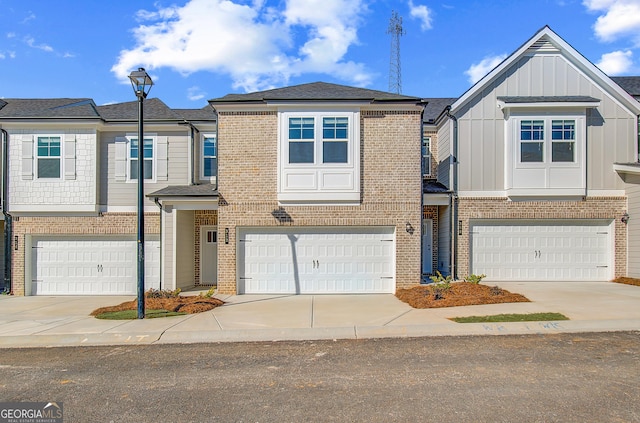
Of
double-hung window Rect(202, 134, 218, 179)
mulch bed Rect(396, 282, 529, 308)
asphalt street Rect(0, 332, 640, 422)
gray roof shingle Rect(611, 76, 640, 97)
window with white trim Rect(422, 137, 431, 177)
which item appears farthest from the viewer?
window with white trim Rect(422, 137, 431, 177)

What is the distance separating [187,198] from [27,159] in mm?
5811

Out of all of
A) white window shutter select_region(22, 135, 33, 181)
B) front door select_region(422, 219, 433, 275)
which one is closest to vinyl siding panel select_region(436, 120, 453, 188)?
front door select_region(422, 219, 433, 275)

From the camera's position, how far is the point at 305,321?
33.0ft

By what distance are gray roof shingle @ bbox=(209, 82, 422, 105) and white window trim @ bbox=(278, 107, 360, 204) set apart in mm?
368

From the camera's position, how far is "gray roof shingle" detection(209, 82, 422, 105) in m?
14.1

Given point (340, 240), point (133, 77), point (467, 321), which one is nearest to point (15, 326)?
point (133, 77)

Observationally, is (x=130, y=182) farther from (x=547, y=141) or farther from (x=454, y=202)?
(x=547, y=141)

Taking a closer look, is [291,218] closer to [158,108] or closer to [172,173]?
[172,173]

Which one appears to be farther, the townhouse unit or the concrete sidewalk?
the townhouse unit

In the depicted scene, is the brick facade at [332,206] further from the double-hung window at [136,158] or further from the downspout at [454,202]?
the double-hung window at [136,158]

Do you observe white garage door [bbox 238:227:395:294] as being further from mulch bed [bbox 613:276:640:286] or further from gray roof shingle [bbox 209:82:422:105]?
mulch bed [bbox 613:276:640:286]

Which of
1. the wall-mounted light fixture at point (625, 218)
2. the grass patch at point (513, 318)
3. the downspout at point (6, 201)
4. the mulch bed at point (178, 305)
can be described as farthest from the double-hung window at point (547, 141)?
the downspout at point (6, 201)

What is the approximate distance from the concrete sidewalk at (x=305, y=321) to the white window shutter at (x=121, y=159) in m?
4.69

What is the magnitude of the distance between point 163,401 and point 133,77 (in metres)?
7.51
